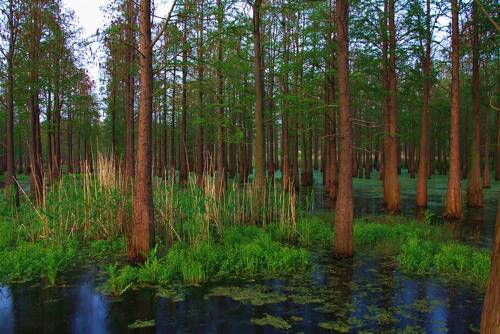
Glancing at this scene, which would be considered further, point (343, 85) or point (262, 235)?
point (262, 235)

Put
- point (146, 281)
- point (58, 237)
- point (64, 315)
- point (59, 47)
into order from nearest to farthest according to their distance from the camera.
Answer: point (64, 315) → point (146, 281) → point (58, 237) → point (59, 47)

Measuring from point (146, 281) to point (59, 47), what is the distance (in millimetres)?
17399

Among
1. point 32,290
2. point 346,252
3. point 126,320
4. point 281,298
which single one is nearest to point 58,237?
point 32,290

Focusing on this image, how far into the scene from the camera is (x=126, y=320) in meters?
5.73

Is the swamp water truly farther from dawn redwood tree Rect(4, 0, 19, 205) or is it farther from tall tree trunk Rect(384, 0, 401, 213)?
dawn redwood tree Rect(4, 0, 19, 205)

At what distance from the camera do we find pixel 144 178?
Result: 809 centimetres

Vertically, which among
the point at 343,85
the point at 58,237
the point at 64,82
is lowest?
the point at 58,237

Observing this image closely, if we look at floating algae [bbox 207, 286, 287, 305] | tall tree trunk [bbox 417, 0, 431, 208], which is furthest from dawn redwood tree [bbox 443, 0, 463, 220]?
floating algae [bbox 207, 286, 287, 305]

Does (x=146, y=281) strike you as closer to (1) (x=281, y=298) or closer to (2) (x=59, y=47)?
(1) (x=281, y=298)

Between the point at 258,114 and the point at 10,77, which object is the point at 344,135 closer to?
the point at 258,114

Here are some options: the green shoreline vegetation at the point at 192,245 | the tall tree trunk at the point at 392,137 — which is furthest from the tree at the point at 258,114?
the tall tree trunk at the point at 392,137

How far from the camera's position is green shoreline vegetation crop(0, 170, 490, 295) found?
25.2 ft

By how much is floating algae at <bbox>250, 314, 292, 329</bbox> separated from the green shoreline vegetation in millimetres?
1989

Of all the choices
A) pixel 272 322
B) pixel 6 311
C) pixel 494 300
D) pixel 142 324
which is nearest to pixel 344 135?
pixel 272 322
